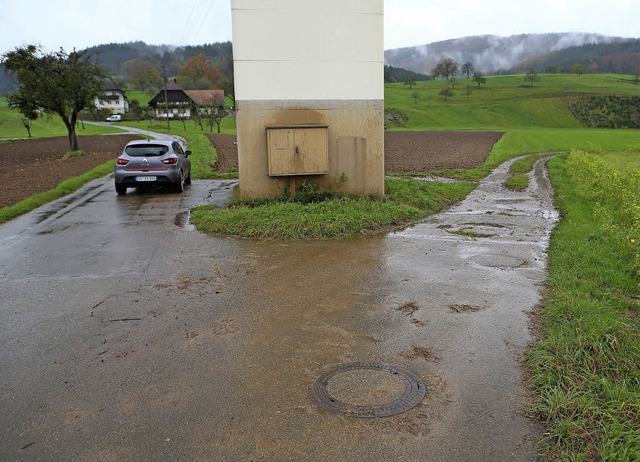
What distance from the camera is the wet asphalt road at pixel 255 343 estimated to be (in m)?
3.44

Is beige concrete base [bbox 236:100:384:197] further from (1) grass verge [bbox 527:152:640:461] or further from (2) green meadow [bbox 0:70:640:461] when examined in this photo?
(1) grass verge [bbox 527:152:640:461]

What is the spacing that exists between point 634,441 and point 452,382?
127 cm

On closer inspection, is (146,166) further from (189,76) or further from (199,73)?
(199,73)

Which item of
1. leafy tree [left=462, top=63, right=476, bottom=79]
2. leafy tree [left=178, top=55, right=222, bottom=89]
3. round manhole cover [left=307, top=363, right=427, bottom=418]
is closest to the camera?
round manhole cover [left=307, top=363, right=427, bottom=418]

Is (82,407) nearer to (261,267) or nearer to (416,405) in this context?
(416,405)

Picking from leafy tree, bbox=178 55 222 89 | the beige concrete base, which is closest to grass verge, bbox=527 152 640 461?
the beige concrete base

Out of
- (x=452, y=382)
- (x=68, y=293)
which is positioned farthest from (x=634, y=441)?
(x=68, y=293)

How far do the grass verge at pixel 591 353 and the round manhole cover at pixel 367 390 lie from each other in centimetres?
91

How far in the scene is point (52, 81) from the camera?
30047mm

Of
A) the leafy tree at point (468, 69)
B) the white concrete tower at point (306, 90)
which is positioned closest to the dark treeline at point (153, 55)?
the leafy tree at point (468, 69)

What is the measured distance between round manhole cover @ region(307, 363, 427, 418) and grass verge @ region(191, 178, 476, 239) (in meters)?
5.20

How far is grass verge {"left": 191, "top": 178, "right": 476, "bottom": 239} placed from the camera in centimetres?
966

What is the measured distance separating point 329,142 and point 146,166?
6.09m

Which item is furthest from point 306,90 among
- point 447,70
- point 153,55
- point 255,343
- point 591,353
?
point 153,55
